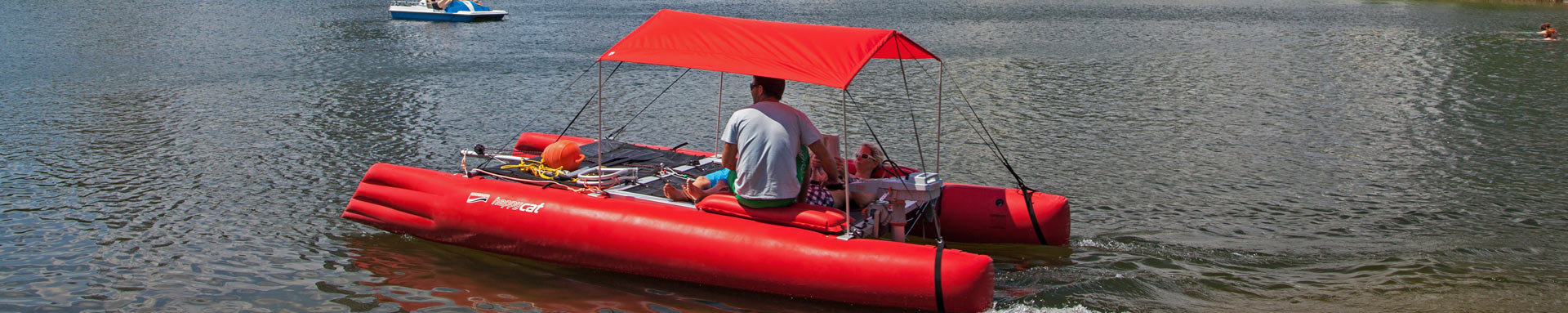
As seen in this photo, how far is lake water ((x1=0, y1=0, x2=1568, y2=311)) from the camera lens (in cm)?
909

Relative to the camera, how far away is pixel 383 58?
88.9 ft

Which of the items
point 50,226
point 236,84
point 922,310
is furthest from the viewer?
point 236,84

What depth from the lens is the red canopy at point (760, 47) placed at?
8109mm

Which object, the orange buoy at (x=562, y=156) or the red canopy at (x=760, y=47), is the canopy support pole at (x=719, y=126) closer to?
the red canopy at (x=760, y=47)

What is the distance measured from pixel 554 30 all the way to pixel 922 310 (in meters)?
30.1

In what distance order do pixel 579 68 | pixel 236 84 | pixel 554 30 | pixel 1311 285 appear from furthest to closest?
pixel 554 30 < pixel 579 68 < pixel 236 84 < pixel 1311 285

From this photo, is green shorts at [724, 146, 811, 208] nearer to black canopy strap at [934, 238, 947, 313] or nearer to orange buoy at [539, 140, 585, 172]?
black canopy strap at [934, 238, 947, 313]

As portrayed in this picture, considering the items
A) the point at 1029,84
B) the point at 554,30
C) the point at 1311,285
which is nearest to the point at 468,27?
the point at 554,30

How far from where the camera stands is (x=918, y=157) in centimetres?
1486

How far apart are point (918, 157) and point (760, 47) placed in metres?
6.65

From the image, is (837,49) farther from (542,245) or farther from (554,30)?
(554,30)

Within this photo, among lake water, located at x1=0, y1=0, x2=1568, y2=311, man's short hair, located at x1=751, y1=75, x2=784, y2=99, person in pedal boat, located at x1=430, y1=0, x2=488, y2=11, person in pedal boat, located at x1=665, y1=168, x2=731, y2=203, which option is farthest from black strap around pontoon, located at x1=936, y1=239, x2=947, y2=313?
person in pedal boat, located at x1=430, y1=0, x2=488, y2=11

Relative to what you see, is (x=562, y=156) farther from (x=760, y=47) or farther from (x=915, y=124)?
(x=915, y=124)

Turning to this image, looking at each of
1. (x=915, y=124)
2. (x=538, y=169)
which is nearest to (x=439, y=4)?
(x=915, y=124)
